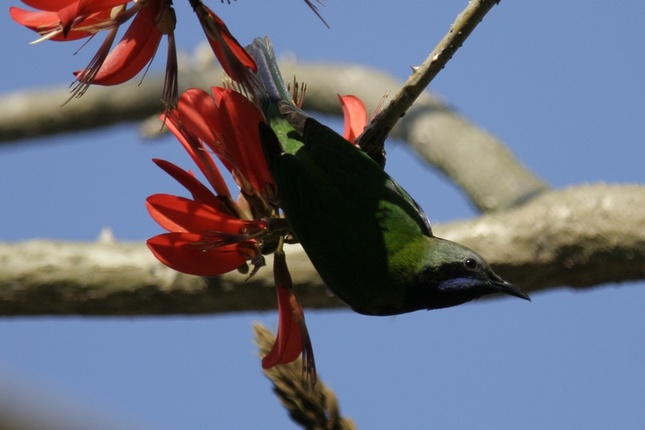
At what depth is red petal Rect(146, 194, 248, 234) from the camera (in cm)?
194

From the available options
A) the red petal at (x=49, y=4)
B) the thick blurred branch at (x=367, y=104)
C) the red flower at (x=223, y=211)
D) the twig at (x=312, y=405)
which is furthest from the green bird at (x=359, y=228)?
the thick blurred branch at (x=367, y=104)

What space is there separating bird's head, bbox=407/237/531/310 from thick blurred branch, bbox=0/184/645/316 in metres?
0.92

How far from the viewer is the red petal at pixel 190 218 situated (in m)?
1.94

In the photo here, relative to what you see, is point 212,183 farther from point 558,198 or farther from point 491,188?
point 491,188

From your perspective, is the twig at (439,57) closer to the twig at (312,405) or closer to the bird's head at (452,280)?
the twig at (312,405)

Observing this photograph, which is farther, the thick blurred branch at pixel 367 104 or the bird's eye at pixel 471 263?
the thick blurred branch at pixel 367 104

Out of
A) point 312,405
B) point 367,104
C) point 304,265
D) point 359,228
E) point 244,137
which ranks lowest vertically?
point 312,405

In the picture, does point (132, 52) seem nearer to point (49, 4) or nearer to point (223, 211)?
point (49, 4)

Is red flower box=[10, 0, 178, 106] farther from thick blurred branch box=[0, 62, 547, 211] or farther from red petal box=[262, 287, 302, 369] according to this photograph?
thick blurred branch box=[0, 62, 547, 211]

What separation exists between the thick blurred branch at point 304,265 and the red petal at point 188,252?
1421 millimetres

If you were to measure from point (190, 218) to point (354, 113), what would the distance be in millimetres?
532

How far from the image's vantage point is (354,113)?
2.29m

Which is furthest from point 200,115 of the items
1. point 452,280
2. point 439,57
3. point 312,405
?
point 452,280

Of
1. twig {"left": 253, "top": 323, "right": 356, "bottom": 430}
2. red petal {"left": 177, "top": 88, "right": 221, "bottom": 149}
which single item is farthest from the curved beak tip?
red petal {"left": 177, "top": 88, "right": 221, "bottom": 149}
